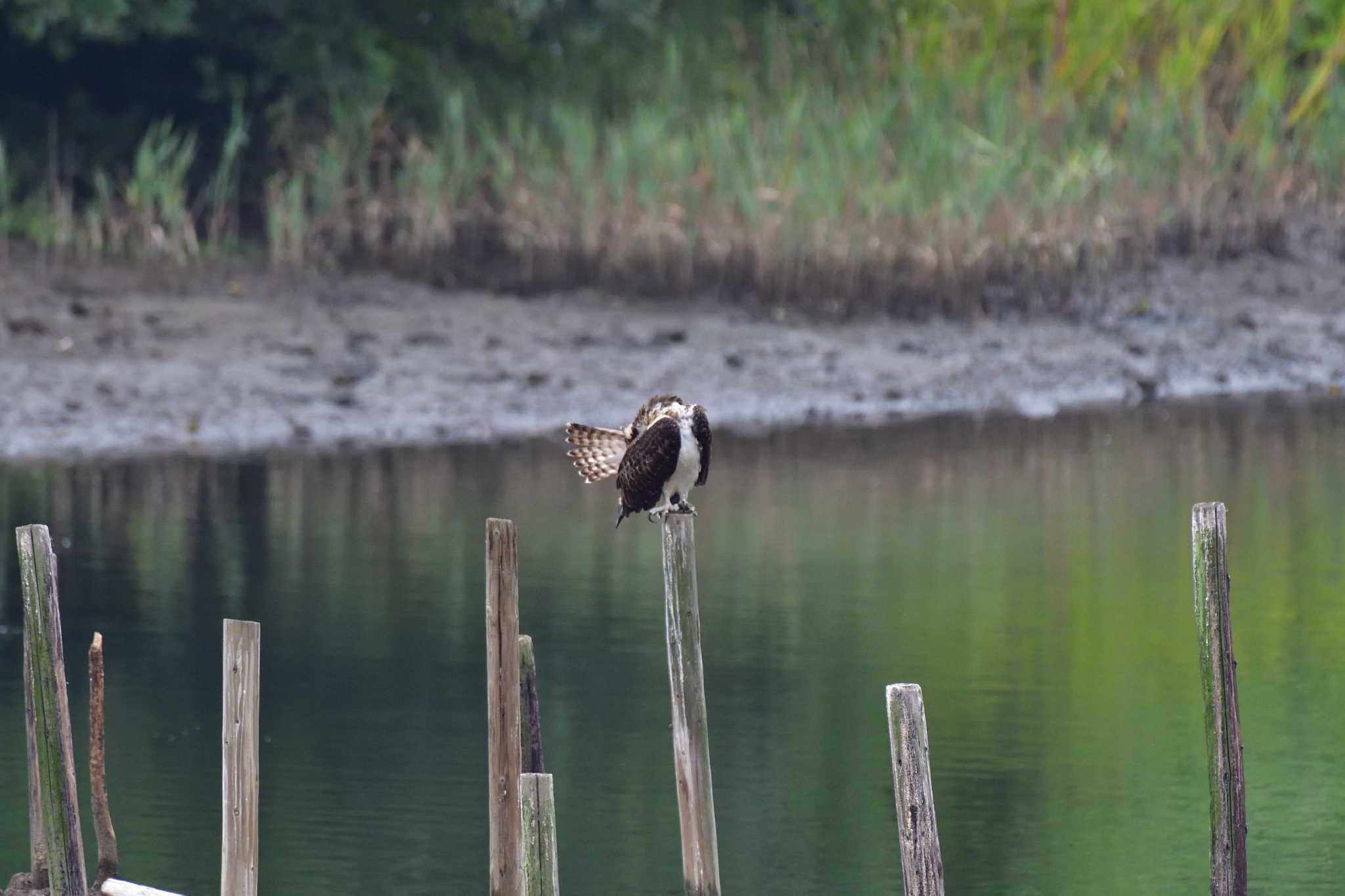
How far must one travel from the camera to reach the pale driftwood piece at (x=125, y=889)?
252 inches

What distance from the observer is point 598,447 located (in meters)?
8.70

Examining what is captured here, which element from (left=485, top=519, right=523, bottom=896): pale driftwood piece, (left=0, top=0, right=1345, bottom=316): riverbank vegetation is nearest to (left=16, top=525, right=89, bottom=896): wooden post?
(left=485, top=519, right=523, bottom=896): pale driftwood piece

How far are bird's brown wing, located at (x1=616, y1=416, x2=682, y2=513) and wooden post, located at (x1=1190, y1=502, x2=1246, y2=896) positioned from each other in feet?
6.87

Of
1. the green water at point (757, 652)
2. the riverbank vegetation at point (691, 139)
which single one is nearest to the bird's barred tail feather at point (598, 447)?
the green water at point (757, 652)

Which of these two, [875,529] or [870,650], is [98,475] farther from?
[870,650]

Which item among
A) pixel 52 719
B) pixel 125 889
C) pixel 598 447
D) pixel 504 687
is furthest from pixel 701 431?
pixel 125 889

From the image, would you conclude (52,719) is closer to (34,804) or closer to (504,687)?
(34,804)

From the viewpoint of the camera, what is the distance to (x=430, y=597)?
11.9m

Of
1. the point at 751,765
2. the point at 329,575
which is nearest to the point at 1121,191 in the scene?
the point at 329,575

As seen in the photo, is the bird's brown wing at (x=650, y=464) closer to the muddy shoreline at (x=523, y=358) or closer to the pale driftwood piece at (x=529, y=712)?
the pale driftwood piece at (x=529, y=712)

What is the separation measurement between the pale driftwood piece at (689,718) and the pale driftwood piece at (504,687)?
460 millimetres

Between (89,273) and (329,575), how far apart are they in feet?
19.8

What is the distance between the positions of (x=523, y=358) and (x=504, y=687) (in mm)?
10091

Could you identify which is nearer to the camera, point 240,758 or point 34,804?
point 240,758
